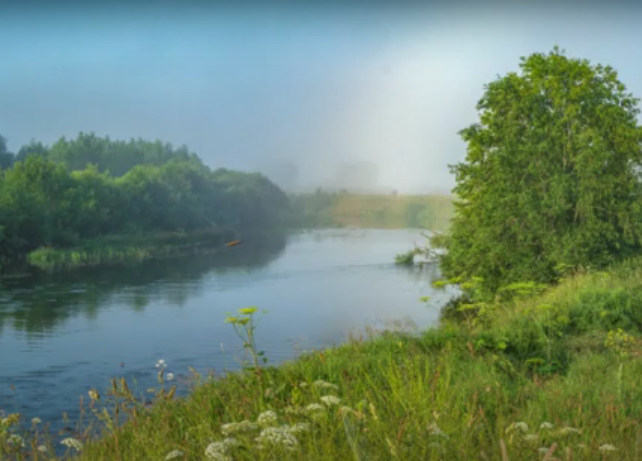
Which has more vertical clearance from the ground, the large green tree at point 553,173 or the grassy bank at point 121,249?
the large green tree at point 553,173

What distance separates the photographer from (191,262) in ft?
206

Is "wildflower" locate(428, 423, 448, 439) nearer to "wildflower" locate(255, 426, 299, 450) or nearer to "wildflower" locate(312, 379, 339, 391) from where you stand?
"wildflower" locate(255, 426, 299, 450)

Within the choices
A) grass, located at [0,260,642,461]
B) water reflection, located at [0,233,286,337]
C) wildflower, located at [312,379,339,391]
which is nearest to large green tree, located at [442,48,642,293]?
grass, located at [0,260,642,461]

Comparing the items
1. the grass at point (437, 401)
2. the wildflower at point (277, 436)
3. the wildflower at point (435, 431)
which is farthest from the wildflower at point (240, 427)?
the wildflower at point (435, 431)

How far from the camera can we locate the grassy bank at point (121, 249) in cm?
6041

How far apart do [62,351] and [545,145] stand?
17929mm

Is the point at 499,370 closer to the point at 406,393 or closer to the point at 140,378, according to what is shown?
the point at 406,393

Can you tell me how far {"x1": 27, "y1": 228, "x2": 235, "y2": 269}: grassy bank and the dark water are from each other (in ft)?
15.2

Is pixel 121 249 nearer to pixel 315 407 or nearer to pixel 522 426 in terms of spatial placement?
pixel 315 407

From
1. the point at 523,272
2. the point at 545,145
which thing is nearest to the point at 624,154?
the point at 545,145

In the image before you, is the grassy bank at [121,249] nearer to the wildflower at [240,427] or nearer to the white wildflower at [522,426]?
the wildflower at [240,427]

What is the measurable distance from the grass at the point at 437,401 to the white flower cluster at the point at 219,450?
14 millimetres

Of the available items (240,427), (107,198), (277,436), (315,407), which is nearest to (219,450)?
(240,427)

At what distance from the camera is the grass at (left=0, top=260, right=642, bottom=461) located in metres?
4.90
